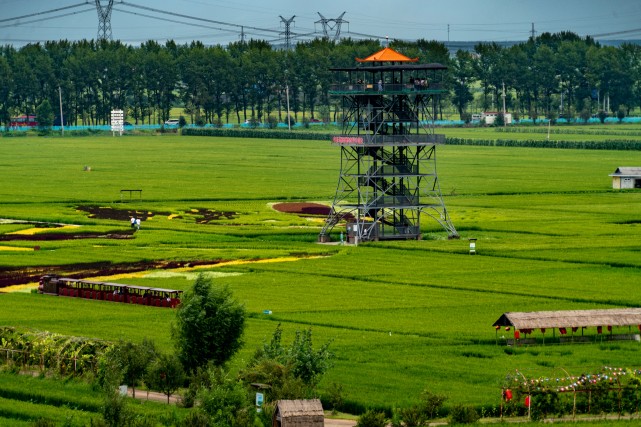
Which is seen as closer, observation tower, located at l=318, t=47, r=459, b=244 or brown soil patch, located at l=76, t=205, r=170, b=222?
observation tower, located at l=318, t=47, r=459, b=244

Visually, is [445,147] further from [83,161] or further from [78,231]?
[78,231]

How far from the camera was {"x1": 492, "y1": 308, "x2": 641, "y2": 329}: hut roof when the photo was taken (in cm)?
5562

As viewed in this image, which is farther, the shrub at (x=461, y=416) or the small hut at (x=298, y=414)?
the shrub at (x=461, y=416)

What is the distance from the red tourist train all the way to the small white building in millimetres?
73429

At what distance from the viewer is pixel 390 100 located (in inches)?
3863

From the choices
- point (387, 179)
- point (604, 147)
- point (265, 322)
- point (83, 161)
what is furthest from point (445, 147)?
point (265, 322)

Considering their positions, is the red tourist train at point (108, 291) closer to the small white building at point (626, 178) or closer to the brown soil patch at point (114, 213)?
the brown soil patch at point (114, 213)

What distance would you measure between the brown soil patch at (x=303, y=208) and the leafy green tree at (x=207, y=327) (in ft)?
196

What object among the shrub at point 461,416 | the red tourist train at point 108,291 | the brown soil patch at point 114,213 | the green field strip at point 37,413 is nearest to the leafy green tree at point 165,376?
the green field strip at point 37,413

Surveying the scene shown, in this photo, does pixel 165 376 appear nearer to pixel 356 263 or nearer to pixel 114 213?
pixel 356 263

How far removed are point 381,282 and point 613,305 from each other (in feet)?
47.2

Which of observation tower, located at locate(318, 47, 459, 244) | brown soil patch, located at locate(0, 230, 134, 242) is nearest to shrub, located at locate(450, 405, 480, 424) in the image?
observation tower, located at locate(318, 47, 459, 244)

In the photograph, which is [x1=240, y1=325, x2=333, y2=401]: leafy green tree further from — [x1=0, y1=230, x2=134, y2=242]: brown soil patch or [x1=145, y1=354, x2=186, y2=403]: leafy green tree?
[x1=0, y1=230, x2=134, y2=242]: brown soil patch

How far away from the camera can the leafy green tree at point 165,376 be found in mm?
47812
